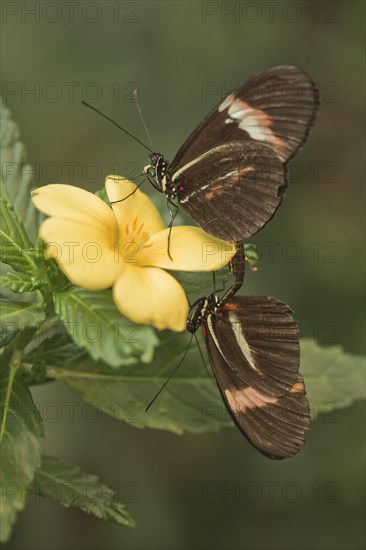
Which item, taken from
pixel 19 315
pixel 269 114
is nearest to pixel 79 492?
pixel 19 315

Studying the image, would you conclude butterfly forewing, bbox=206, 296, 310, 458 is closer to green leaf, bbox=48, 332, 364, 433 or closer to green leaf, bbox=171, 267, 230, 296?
green leaf, bbox=171, 267, 230, 296

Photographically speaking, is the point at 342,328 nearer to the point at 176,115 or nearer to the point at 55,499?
the point at 176,115

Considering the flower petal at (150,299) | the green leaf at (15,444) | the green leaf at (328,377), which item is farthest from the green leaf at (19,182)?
the green leaf at (328,377)

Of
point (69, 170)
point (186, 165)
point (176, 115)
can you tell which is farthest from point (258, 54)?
point (186, 165)

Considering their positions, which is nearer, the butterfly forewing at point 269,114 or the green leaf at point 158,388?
the butterfly forewing at point 269,114

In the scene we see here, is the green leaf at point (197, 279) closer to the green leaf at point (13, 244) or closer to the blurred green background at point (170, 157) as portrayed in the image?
the green leaf at point (13, 244)
